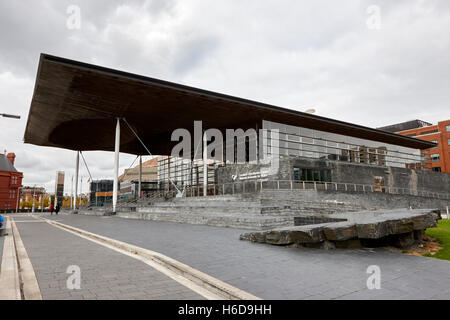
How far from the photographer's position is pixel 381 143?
135 feet

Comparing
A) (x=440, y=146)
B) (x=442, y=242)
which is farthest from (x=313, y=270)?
(x=440, y=146)

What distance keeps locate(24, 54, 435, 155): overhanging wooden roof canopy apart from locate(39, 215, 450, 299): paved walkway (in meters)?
16.4

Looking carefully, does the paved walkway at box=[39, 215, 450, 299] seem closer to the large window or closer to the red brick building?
the large window

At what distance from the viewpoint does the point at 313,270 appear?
17.5 ft

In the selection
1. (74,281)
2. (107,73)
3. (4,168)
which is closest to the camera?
(74,281)

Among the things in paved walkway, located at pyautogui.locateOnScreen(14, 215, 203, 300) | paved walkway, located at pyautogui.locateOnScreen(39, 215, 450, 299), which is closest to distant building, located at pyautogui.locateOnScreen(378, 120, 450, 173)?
paved walkway, located at pyautogui.locateOnScreen(39, 215, 450, 299)

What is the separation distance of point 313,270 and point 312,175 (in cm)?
2590

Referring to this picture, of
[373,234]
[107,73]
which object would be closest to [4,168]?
[107,73]

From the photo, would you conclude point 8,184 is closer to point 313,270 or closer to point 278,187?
point 278,187

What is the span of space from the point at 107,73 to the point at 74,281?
59.2 feet

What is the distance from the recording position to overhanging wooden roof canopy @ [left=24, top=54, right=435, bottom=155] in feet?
67.3

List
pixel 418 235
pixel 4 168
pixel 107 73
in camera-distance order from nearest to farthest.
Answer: pixel 418 235 < pixel 107 73 < pixel 4 168
